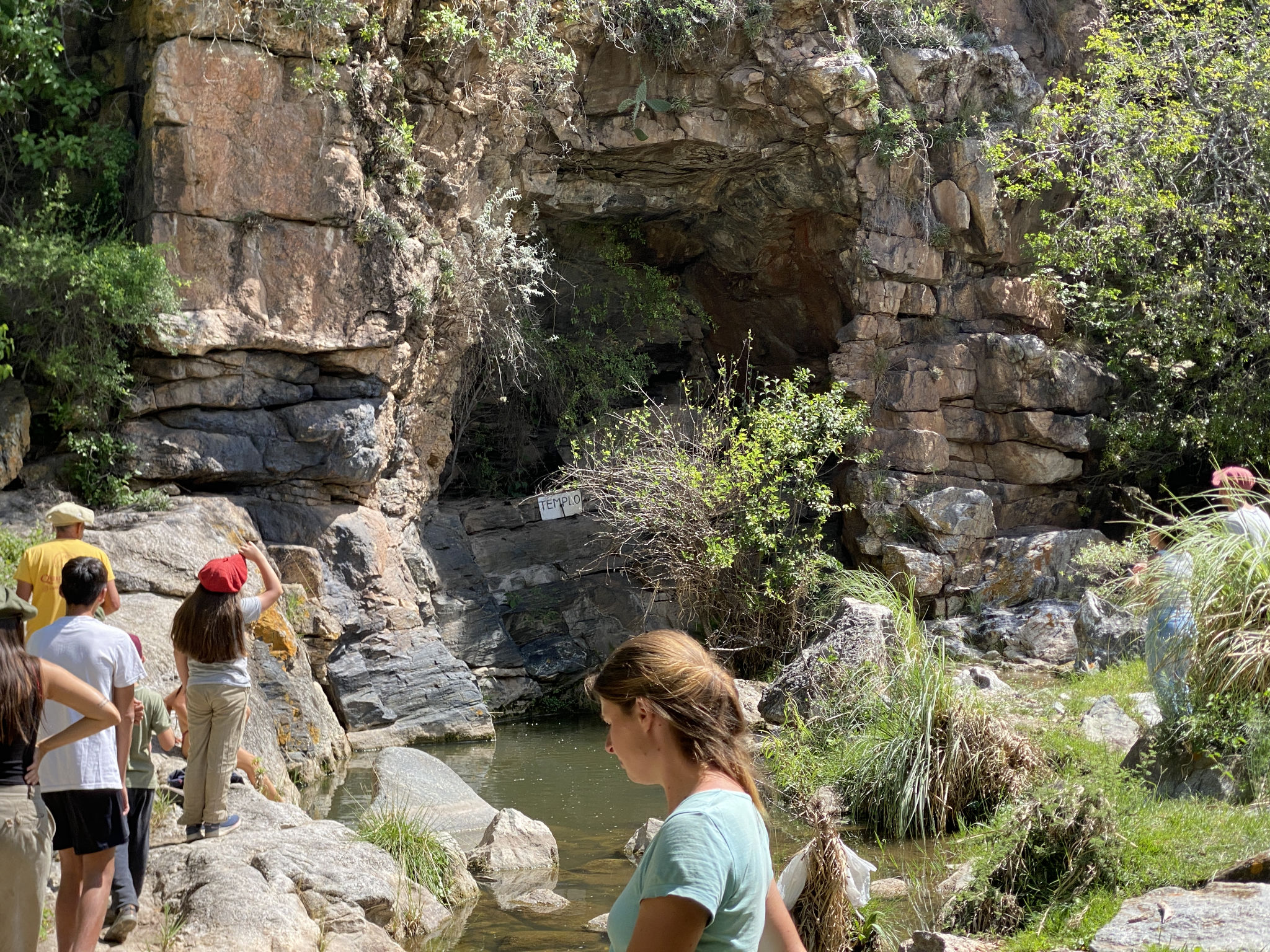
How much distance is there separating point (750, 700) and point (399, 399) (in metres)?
5.27

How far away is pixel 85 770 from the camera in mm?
4020

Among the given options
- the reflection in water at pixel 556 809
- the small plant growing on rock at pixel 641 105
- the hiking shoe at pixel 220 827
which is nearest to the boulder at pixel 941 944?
the reflection in water at pixel 556 809

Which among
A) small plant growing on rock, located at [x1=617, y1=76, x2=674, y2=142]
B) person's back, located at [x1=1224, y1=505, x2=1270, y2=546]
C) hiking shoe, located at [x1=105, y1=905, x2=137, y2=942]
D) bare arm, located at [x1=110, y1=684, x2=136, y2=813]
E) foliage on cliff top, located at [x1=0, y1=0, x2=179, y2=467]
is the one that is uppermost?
small plant growing on rock, located at [x1=617, y1=76, x2=674, y2=142]

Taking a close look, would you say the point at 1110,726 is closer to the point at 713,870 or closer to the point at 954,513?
the point at 713,870

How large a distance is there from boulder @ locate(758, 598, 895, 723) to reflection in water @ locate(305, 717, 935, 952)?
4.26ft

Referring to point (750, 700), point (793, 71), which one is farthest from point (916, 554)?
point (793, 71)

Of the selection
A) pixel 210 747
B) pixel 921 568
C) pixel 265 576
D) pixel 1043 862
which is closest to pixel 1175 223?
pixel 921 568

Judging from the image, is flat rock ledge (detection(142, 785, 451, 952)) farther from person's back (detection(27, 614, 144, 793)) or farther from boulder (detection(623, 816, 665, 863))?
boulder (detection(623, 816, 665, 863))

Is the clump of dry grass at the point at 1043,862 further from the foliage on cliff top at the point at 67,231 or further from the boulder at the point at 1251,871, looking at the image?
the foliage on cliff top at the point at 67,231

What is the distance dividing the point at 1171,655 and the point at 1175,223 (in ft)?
32.1

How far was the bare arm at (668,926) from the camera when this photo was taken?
1773 millimetres

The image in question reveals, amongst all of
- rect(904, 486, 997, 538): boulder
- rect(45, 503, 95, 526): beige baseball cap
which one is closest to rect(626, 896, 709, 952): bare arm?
rect(45, 503, 95, 526): beige baseball cap

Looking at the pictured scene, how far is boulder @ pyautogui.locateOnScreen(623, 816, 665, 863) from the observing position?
7.21 metres

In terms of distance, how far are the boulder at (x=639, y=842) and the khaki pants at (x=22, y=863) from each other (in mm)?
4277
